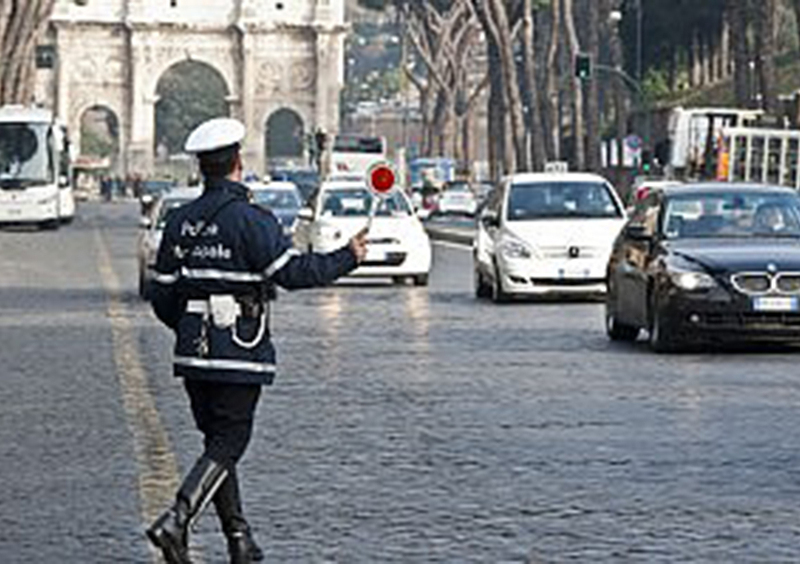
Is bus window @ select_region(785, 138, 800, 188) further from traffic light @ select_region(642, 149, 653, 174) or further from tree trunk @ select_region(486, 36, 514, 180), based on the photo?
tree trunk @ select_region(486, 36, 514, 180)

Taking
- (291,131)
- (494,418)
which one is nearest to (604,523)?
(494,418)

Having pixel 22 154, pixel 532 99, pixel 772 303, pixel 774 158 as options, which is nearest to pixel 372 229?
pixel 772 303

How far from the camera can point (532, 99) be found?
82.2 meters

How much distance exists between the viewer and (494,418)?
17.1 metres

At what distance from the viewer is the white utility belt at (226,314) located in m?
10.4

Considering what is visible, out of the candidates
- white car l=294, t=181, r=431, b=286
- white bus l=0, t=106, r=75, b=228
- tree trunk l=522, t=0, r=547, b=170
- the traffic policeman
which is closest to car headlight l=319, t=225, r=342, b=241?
white car l=294, t=181, r=431, b=286

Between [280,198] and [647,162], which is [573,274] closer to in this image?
[280,198]

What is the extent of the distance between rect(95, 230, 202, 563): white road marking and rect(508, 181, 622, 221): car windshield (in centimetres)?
623

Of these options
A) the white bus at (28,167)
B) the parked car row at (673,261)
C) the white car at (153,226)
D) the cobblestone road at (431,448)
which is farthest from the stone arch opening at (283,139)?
the cobblestone road at (431,448)

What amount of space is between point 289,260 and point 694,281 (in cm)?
1186

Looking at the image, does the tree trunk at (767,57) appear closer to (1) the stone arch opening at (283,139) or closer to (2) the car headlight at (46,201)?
(2) the car headlight at (46,201)

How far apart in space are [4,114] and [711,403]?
55.6 m

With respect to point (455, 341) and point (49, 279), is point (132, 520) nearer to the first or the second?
point (455, 341)

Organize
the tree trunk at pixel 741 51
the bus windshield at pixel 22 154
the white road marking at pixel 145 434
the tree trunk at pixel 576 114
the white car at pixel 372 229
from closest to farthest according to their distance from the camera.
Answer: the white road marking at pixel 145 434 → the white car at pixel 372 229 → the bus windshield at pixel 22 154 → the tree trunk at pixel 741 51 → the tree trunk at pixel 576 114
